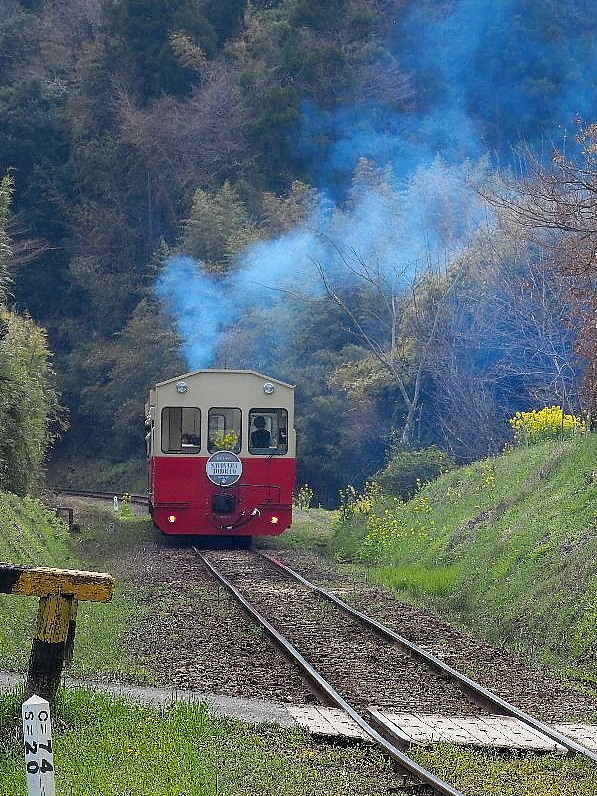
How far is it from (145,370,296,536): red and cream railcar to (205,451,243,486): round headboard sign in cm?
2

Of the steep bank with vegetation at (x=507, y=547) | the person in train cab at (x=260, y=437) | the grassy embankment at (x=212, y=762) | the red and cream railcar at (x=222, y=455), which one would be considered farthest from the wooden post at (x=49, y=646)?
the person in train cab at (x=260, y=437)

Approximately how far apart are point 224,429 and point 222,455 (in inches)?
22.3

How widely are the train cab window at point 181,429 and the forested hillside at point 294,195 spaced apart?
32.5 feet

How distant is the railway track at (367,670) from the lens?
8.63 m

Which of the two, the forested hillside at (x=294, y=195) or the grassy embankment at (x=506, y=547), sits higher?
the forested hillside at (x=294, y=195)

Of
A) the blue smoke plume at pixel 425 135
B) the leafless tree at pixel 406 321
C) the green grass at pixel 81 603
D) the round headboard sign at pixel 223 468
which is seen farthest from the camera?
the blue smoke plume at pixel 425 135

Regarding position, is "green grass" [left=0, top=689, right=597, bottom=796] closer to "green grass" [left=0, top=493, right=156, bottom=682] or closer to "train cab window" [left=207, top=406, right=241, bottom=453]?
"green grass" [left=0, top=493, right=156, bottom=682]

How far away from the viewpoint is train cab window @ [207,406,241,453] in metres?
22.6

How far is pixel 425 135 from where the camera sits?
156ft

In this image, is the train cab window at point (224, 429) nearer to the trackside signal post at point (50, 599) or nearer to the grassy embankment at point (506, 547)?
the grassy embankment at point (506, 547)

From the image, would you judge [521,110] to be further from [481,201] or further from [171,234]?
[171,234]

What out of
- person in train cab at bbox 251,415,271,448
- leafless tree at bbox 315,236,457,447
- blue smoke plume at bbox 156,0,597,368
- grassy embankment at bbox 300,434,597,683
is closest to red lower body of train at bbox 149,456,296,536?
person in train cab at bbox 251,415,271,448

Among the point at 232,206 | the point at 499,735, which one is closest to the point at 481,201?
the point at 232,206

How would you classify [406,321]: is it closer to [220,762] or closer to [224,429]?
[224,429]
